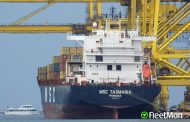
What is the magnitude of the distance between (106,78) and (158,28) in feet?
33.5

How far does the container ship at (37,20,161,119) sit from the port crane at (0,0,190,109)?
4.44 ft

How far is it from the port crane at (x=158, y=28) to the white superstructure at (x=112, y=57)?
1.64m

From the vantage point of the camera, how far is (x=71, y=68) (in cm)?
8312

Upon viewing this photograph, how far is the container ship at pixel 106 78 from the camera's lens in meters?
78.3

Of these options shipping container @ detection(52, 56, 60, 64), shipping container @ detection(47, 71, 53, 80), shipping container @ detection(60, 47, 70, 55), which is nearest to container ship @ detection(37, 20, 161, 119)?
shipping container @ detection(60, 47, 70, 55)

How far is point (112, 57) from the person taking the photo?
81.0 m

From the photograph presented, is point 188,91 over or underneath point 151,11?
underneath

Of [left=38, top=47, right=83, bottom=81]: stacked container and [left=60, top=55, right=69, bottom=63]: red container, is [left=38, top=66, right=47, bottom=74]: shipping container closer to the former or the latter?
[left=38, top=47, right=83, bottom=81]: stacked container

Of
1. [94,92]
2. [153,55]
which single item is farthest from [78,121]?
[153,55]

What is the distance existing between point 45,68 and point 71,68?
11416 mm

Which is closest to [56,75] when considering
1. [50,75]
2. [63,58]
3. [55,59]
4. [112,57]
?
[50,75]

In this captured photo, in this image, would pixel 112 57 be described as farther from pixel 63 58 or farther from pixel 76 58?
pixel 63 58

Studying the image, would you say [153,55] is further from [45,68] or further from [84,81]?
[45,68]

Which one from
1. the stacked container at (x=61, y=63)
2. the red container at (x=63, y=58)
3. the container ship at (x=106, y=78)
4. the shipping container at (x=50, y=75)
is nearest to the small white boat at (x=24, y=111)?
the stacked container at (x=61, y=63)
